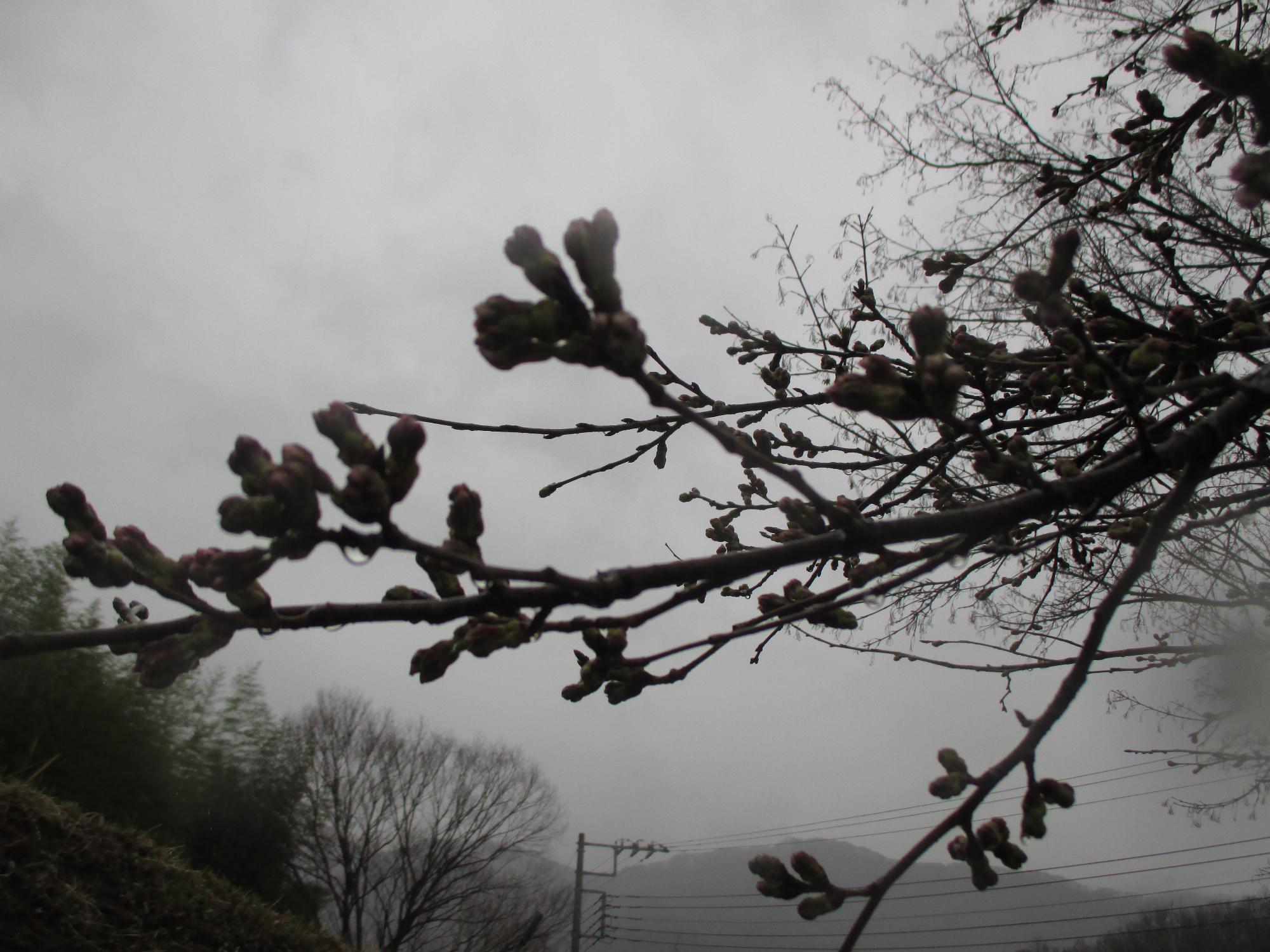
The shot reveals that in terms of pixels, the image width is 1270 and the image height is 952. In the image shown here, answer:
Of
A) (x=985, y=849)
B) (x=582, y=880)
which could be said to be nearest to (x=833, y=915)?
(x=582, y=880)

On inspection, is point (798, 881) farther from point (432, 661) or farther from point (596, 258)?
point (596, 258)

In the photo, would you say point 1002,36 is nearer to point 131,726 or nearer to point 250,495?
point 250,495

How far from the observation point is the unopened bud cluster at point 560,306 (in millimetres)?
827

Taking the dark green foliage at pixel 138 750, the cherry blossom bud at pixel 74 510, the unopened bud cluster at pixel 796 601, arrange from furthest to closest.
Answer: the dark green foliage at pixel 138 750 → the unopened bud cluster at pixel 796 601 → the cherry blossom bud at pixel 74 510

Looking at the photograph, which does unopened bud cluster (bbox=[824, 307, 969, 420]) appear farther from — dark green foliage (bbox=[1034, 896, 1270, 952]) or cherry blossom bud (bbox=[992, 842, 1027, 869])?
dark green foliage (bbox=[1034, 896, 1270, 952])

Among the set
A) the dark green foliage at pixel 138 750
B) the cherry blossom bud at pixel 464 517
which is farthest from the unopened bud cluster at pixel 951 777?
the dark green foliage at pixel 138 750

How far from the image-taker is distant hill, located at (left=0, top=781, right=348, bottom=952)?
745 centimetres

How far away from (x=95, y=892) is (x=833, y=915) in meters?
67.5

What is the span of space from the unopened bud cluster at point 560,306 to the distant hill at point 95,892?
10.0m

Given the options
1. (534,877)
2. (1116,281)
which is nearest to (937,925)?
(534,877)

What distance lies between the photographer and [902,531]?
34.9 inches

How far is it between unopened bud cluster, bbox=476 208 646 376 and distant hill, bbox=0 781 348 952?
33.0 ft

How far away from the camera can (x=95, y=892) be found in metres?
8.27

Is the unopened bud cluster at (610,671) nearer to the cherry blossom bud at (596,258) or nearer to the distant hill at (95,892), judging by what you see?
the cherry blossom bud at (596,258)
